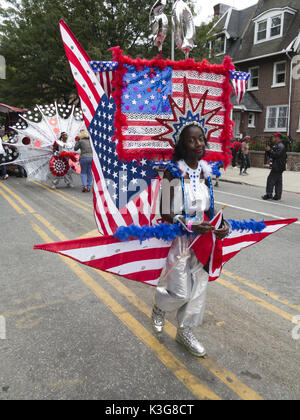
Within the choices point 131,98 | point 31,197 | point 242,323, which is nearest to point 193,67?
point 131,98

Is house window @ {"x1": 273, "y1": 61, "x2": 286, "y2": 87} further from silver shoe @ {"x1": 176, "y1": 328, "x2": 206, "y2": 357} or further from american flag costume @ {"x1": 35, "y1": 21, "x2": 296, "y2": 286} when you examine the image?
silver shoe @ {"x1": 176, "y1": 328, "x2": 206, "y2": 357}

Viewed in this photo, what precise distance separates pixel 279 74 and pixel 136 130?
960 inches

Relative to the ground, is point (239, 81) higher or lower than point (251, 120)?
lower

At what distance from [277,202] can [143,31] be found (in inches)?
512

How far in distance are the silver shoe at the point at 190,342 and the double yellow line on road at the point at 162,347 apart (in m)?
0.07

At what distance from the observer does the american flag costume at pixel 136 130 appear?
2820mm

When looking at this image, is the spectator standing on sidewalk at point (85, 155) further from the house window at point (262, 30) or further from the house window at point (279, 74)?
the house window at point (262, 30)

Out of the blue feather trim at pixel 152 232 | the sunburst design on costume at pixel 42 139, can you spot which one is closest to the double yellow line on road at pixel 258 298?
the blue feather trim at pixel 152 232

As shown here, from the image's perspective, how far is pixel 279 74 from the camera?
23.9 meters

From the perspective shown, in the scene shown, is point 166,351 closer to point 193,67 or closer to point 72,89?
point 193,67

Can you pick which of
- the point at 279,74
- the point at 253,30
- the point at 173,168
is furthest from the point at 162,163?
the point at 253,30

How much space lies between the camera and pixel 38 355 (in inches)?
108

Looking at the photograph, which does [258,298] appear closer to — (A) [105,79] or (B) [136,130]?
(B) [136,130]

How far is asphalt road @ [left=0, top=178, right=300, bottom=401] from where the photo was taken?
7.89 feet
